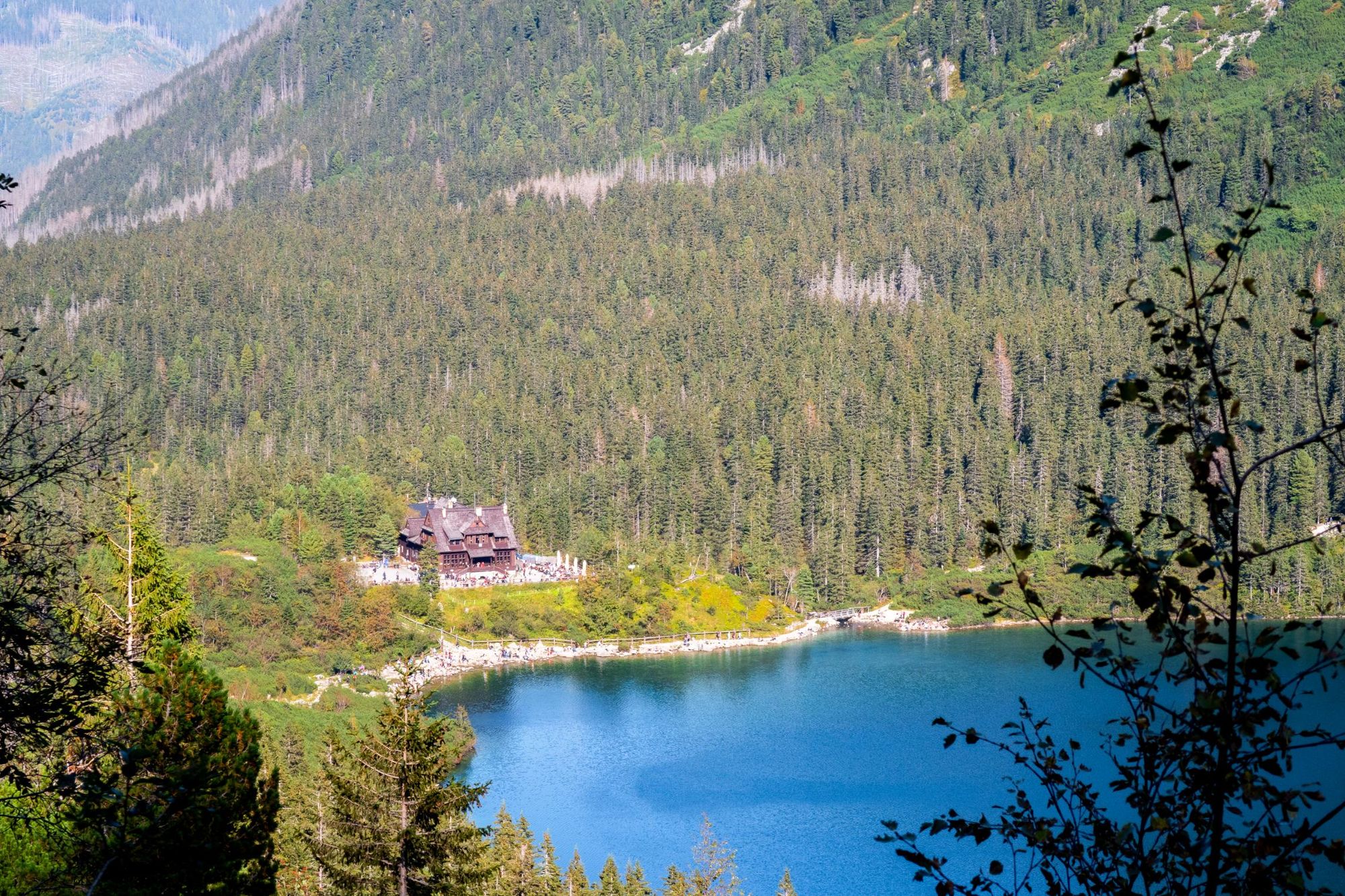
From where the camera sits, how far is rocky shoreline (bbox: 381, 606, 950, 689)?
227 feet

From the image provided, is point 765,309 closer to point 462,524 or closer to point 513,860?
point 462,524

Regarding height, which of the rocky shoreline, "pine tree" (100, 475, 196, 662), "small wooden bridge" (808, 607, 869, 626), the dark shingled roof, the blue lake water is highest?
the dark shingled roof

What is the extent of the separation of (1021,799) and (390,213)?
16495cm

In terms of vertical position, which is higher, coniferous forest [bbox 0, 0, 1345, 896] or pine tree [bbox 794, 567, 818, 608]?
coniferous forest [bbox 0, 0, 1345, 896]

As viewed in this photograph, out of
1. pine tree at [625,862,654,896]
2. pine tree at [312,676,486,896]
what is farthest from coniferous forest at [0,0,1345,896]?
pine tree at [625,862,654,896]

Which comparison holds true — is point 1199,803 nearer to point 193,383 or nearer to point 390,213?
point 193,383

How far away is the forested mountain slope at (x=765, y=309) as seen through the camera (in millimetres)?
95062

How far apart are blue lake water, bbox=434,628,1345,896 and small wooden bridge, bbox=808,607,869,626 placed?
6873 millimetres

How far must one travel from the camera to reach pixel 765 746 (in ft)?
185

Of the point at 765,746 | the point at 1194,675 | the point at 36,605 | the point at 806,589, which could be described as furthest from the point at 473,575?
the point at 1194,675

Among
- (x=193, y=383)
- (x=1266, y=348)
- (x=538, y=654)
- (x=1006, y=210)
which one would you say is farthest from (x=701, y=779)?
(x=1006, y=210)

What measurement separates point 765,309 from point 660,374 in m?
15.3

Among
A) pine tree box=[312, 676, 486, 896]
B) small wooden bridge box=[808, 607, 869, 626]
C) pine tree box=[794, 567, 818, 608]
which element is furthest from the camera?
pine tree box=[794, 567, 818, 608]

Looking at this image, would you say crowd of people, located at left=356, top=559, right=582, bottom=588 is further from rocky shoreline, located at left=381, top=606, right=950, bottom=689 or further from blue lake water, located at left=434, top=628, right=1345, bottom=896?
blue lake water, located at left=434, top=628, right=1345, bottom=896
